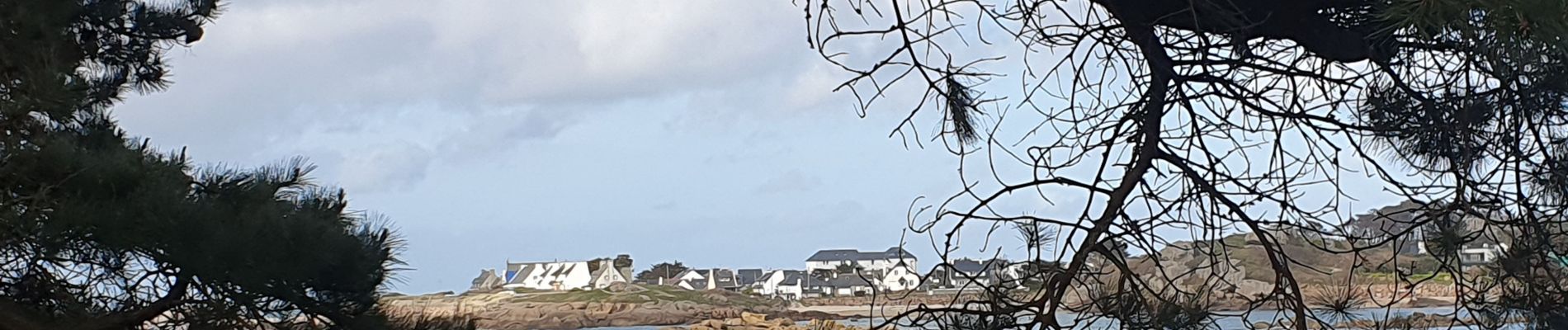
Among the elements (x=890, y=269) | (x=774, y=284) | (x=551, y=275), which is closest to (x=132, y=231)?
(x=890, y=269)

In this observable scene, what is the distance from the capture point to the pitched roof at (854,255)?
1.38 meters

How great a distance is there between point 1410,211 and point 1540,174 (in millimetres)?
150

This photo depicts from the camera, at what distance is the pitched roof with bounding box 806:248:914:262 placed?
1384 mm

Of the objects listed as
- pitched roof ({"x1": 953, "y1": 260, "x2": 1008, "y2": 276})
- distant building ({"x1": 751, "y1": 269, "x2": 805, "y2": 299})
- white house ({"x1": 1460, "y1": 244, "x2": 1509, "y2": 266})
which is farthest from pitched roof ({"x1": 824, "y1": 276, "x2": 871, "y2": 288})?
distant building ({"x1": 751, "y1": 269, "x2": 805, "y2": 299})

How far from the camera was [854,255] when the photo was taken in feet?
6.43

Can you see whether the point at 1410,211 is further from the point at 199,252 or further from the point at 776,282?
the point at 776,282

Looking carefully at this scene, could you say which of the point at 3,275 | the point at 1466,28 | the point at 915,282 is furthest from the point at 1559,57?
the point at 3,275

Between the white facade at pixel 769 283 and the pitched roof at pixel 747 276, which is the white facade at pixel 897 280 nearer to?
the white facade at pixel 769 283

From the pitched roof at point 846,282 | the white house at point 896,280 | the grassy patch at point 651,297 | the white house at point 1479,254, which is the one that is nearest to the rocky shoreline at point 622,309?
the grassy patch at point 651,297

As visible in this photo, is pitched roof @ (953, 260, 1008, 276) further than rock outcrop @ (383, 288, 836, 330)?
No

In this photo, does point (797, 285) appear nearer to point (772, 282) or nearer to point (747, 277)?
point (772, 282)

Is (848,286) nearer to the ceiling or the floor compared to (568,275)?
nearer to the floor

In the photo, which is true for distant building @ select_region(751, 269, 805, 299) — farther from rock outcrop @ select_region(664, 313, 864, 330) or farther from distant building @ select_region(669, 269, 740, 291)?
distant building @ select_region(669, 269, 740, 291)

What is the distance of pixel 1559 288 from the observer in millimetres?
1361
